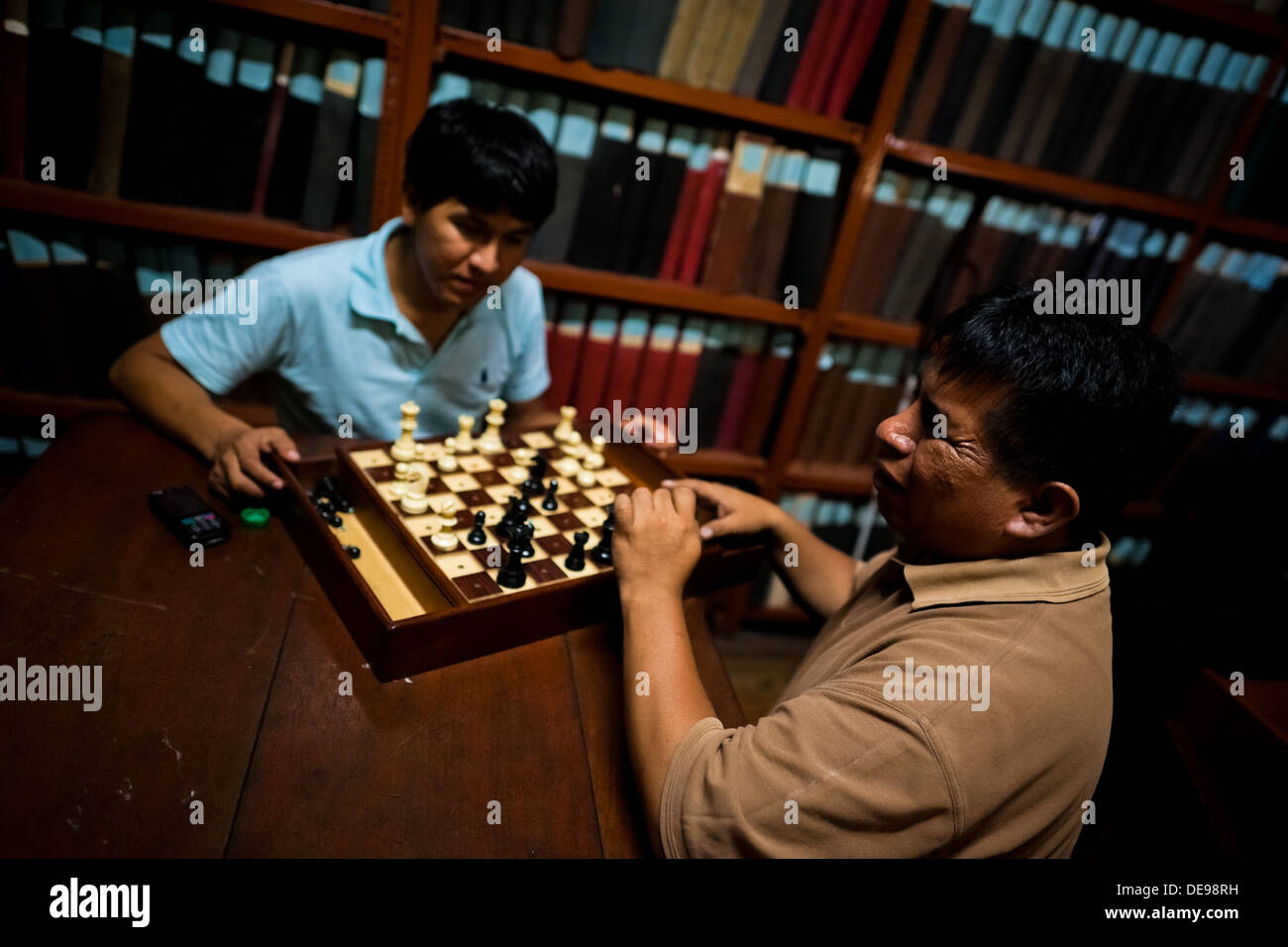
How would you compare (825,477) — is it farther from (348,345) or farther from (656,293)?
(348,345)

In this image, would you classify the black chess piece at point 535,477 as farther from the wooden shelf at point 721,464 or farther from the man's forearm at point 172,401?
the wooden shelf at point 721,464

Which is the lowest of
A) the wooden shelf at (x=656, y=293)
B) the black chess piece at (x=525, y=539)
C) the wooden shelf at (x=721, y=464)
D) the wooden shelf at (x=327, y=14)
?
the wooden shelf at (x=721, y=464)

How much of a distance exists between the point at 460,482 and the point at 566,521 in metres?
0.23

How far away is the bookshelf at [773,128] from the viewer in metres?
1.94

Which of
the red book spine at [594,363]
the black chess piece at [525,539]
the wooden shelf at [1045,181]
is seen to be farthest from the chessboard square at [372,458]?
the wooden shelf at [1045,181]

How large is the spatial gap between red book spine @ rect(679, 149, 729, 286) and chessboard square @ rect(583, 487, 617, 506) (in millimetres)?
1142

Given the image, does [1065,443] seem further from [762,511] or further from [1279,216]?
[1279,216]

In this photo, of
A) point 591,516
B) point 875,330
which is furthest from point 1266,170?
point 591,516

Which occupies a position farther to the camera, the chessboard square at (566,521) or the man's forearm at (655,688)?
the chessboard square at (566,521)

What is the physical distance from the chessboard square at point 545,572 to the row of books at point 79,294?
1532 millimetres

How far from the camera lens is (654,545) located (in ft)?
4.03

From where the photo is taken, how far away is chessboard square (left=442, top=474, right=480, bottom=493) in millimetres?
1458
